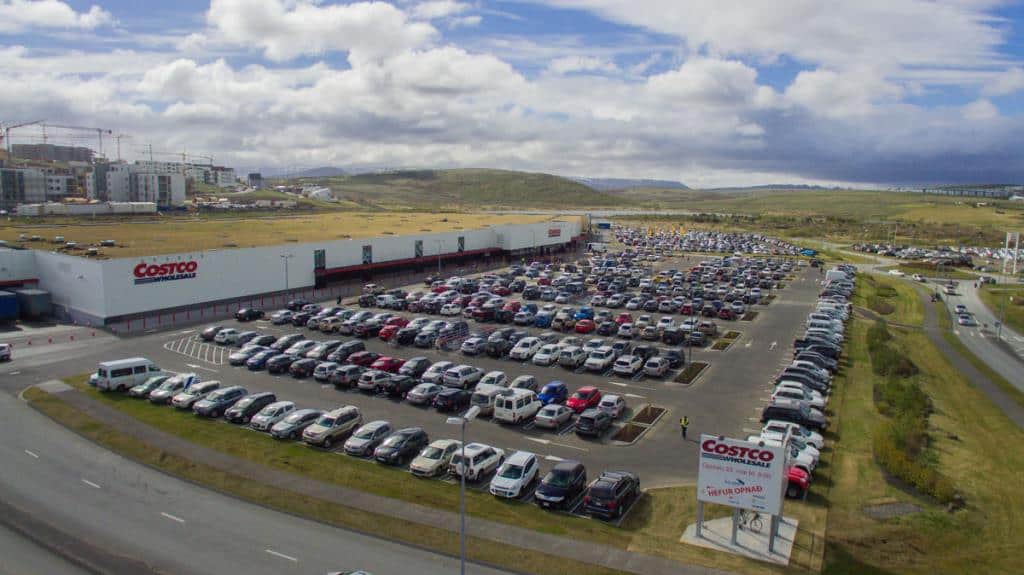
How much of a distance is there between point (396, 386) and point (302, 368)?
21.3 ft

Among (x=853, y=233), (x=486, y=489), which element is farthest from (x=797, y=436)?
(x=853, y=233)

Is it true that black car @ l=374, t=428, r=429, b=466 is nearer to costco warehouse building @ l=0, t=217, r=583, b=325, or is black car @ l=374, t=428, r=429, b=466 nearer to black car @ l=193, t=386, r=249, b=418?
black car @ l=193, t=386, r=249, b=418

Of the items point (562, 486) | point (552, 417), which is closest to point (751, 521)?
point (562, 486)

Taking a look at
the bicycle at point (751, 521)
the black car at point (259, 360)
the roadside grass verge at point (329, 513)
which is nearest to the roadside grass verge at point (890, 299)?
the bicycle at point (751, 521)

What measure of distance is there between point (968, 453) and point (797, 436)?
7826mm

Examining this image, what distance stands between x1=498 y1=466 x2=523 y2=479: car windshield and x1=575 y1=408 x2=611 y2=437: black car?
19.2ft

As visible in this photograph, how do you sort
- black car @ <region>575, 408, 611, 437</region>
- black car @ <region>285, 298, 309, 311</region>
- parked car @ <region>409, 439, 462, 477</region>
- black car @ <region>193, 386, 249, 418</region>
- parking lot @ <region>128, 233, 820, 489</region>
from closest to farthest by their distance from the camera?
1. parked car @ <region>409, 439, 462, 477</region>
2. parking lot @ <region>128, 233, 820, 489</region>
3. black car @ <region>575, 408, 611, 437</region>
4. black car @ <region>193, 386, 249, 418</region>
5. black car @ <region>285, 298, 309, 311</region>

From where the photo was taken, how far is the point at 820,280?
79.2m

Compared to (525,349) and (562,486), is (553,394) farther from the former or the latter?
(562,486)

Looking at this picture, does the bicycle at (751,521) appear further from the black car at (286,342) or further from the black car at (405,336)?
the black car at (286,342)

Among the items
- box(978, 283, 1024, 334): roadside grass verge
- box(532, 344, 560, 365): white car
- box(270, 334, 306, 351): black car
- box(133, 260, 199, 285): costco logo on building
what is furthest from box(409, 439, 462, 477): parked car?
box(978, 283, 1024, 334): roadside grass verge

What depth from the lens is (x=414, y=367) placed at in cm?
3497

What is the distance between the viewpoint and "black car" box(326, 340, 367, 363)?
37000mm

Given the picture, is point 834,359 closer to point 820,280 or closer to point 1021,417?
point 1021,417
